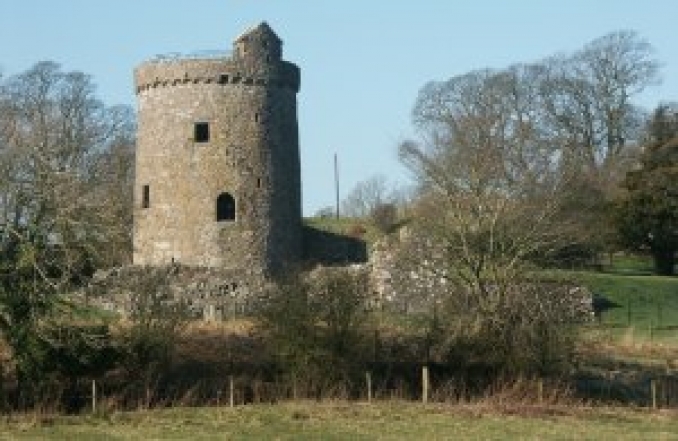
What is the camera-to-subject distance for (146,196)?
37.0 metres

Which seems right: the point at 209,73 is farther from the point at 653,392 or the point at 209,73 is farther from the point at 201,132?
the point at 653,392

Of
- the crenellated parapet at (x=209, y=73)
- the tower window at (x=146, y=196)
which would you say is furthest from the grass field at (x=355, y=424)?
the tower window at (x=146, y=196)

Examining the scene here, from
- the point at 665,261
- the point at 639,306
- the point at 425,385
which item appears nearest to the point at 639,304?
the point at 639,306

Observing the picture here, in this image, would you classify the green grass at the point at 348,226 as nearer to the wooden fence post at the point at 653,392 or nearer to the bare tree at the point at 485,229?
the bare tree at the point at 485,229

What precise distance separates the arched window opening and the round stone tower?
0.10ft

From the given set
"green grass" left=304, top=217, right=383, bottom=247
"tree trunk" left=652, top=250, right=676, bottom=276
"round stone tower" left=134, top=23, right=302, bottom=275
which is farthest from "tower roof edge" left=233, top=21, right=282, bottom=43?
"tree trunk" left=652, top=250, right=676, bottom=276

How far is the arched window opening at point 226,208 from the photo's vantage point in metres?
36.1

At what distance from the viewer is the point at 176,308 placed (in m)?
24.4

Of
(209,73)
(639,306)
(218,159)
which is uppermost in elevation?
(209,73)

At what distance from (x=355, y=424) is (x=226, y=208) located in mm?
17785

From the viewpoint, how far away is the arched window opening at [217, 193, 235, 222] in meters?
36.1

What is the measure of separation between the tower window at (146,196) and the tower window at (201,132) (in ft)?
7.51

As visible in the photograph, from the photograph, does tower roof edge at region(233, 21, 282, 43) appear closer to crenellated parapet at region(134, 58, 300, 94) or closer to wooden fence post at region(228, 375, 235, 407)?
crenellated parapet at region(134, 58, 300, 94)

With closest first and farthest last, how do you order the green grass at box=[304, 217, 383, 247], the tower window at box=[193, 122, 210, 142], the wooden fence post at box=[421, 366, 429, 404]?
1. the wooden fence post at box=[421, 366, 429, 404]
2. the tower window at box=[193, 122, 210, 142]
3. the green grass at box=[304, 217, 383, 247]
